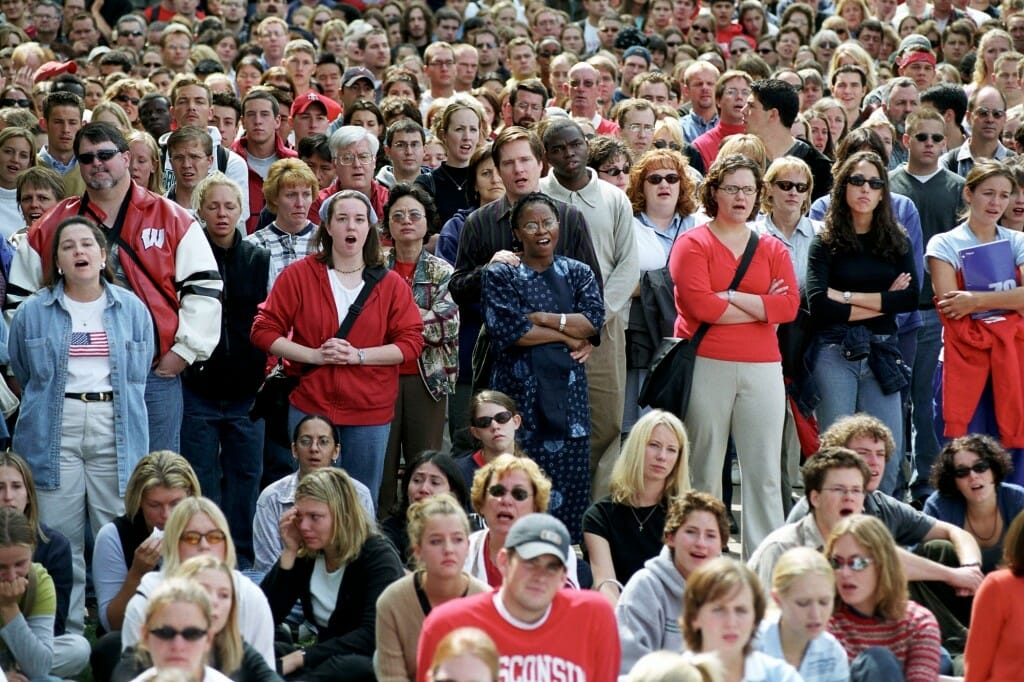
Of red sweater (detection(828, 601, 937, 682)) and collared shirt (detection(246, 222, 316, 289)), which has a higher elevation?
collared shirt (detection(246, 222, 316, 289))

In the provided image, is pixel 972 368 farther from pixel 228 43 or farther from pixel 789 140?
pixel 228 43

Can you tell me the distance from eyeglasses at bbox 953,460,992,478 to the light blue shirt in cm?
172

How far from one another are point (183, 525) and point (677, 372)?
270cm

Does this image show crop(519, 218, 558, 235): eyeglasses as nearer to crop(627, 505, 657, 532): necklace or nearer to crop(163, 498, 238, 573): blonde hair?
crop(627, 505, 657, 532): necklace

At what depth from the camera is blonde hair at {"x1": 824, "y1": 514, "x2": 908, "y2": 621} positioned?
6.62m

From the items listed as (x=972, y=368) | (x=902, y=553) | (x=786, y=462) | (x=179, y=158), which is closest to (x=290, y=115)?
(x=179, y=158)

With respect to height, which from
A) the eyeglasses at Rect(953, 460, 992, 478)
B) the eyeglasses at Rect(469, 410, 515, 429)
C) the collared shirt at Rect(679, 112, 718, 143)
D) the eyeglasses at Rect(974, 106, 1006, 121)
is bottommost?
the eyeglasses at Rect(953, 460, 992, 478)

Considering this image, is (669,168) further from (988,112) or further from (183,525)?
(183,525)

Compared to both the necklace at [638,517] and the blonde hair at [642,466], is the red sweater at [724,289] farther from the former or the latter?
the necklace at [638,517]

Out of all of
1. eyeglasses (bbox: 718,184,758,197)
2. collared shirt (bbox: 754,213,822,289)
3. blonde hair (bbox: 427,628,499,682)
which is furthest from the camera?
collared shirt (bbox: 754,213,822,289)

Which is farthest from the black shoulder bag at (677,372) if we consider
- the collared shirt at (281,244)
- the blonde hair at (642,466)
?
the collared shirt at (281,244)

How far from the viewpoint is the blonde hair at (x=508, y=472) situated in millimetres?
7430

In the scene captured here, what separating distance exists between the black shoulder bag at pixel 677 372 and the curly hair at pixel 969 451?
127 cm

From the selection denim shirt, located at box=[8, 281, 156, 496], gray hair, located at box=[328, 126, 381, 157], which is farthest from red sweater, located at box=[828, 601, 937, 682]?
gray hair, located at box=[328, 126, 381, 157]
